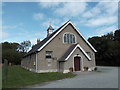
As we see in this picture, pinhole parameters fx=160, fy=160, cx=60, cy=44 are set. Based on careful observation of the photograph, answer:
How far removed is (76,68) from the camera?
901 inches

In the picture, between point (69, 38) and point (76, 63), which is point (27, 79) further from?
point (69, 38)

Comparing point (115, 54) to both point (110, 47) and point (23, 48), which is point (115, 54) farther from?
point (23, 48)

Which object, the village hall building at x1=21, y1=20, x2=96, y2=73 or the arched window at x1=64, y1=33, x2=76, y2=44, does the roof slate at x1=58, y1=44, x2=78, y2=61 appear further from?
the arched window at x1=64, y1=33, x2=76, y2=44

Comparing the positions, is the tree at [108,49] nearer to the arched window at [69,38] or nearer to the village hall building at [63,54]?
the village hall building at [63,54]

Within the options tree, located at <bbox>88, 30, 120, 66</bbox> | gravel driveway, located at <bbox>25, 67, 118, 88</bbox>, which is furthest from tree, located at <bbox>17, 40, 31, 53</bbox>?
gravel driveway, located at <bbox>25, 67, 118, 88</bbox>

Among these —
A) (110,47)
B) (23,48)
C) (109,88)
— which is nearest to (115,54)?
(110,47)

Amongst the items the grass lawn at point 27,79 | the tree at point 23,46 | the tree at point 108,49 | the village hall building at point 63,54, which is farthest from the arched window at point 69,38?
the tree at point 23,46

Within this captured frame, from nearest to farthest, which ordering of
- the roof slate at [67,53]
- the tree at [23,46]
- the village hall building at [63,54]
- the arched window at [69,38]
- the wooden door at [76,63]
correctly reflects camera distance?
the village hall building at [63,54] → the roof slate at [67,53] → the wooden door at [76,63] → the arched window at [69,38] → the tree at [23,46]

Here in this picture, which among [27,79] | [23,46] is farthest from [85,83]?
[23,46]

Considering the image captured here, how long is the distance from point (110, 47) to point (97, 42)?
621cm

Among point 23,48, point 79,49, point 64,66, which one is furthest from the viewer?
point 23,48

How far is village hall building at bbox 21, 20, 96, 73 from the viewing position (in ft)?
72.2

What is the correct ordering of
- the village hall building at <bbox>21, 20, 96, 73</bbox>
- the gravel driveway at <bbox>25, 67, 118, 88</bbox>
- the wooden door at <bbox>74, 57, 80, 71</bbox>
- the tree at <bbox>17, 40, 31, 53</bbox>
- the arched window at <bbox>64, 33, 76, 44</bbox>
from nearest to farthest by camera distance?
the gravel driveway at <bbox>25, 67, 118, 88</bbox> → the village hall building at <bbox>21, 20, 96, 73</bbox> → the wooden door at <bbox>74, 57, 80, 71</bbox> → the arched window at <bbox>64, 33, 76, 44</bbox> → the tree at <bbox>17, 40, 31, 53</bbox>

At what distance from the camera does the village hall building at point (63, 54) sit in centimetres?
2202
